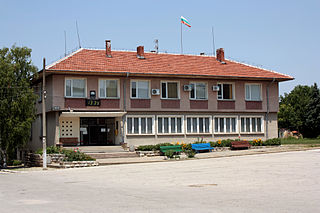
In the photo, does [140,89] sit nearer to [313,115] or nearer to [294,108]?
[313,115]

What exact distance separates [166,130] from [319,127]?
43.5 metres

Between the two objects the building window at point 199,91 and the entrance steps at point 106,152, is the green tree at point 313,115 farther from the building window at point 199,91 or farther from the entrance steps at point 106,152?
the entrance steps at point 106,152

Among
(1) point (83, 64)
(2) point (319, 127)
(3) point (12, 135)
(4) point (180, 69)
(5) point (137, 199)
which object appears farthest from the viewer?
(2) point (319, 127)

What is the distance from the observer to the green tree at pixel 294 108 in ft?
293

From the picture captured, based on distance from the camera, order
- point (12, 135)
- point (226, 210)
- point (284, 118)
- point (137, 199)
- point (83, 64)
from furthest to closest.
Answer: point (284, 118) < point (83, 64) < point (12, 135) < point (137, 199) < point (226, 210)

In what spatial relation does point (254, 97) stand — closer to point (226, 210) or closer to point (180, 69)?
point (180, 69)

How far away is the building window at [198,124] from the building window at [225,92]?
232 cm

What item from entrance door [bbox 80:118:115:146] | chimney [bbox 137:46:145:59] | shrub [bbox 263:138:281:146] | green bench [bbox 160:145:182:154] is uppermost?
chimney [bbox 137:46:145:59]

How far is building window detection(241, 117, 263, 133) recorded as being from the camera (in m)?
39.6

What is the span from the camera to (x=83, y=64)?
34906 millimetres

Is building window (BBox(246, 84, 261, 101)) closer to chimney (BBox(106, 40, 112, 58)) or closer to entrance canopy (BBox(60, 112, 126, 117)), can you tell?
entrance canopy (BBox(60, 112, 126, 117))

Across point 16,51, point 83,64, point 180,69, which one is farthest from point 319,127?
point 16,51

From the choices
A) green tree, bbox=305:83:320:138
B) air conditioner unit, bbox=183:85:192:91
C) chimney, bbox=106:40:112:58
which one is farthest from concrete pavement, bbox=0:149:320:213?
green tree, bbox=305:83:320:138

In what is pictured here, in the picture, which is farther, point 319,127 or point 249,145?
point 319,127
